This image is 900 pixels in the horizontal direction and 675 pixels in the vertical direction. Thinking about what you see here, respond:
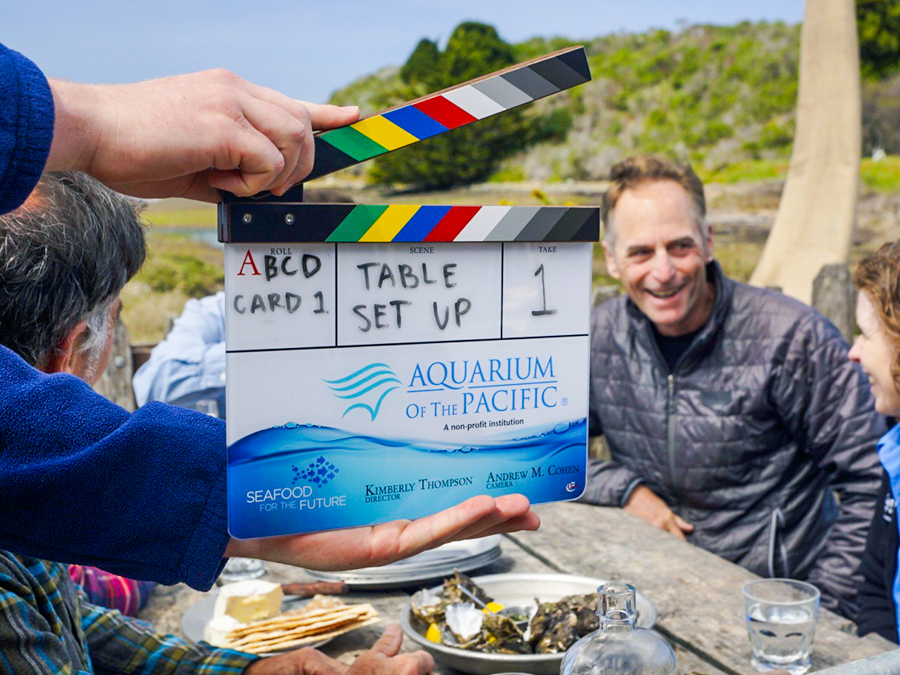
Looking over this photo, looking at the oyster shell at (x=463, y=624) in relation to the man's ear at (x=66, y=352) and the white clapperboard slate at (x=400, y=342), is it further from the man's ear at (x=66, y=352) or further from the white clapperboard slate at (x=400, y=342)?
the man's ear at (x=66, y=352)

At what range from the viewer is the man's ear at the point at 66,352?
114 cm

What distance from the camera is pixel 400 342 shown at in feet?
3.04

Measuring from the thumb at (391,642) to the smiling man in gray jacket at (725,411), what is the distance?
1246 mm

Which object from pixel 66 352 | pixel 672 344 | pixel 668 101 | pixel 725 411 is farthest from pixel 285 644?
pixel 668 101

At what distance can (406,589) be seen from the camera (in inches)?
72.9

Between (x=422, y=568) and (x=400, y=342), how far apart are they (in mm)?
1008

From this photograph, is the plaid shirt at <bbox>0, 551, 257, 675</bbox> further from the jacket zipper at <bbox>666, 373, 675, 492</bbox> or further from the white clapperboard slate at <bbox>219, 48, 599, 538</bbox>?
the jacket zipper at <bbox>666, 373, 675, 492</bbox>

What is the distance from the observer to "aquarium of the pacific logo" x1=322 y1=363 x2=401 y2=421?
908 mm

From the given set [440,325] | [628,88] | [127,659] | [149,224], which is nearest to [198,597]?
[127,659]

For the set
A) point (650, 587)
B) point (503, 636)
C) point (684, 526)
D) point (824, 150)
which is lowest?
point (684, 526)

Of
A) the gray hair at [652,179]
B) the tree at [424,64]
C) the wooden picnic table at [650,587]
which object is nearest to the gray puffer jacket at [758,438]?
the gray hair at [652,179]

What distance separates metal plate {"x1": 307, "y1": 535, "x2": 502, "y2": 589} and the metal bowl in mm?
136

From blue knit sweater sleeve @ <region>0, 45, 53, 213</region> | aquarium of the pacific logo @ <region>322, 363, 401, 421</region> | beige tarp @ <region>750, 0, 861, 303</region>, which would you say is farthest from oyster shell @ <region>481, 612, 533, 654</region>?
beige tarp @ <region>750, 0, 861, 303</region>

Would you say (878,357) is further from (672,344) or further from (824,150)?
(824,150)
